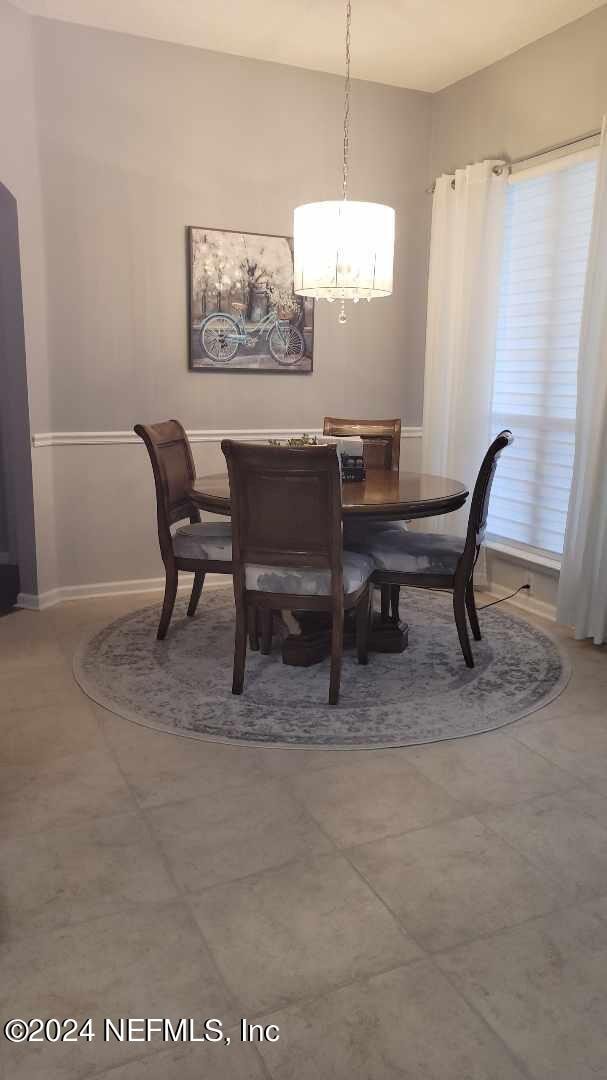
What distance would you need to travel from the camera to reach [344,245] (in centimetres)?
315

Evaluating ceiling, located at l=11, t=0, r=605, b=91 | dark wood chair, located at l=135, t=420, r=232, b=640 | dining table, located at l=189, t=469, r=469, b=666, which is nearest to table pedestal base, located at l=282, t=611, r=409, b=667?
dining table, located at l=189, t=469, r=469, b=666

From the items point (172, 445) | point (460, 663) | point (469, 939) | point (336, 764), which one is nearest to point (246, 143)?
point (172, 445)

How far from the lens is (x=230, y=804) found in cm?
222

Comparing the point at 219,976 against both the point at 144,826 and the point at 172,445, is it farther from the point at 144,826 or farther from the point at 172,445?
the point at 172,445

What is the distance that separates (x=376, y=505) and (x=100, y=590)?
200 cm

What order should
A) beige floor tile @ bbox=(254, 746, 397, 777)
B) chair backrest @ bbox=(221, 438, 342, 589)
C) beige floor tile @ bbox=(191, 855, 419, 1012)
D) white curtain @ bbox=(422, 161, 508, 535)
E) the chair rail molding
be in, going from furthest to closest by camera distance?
white curtain @ bbox=(422, 161, 508, 535)
the chair rail molding
chair backrest @ bbox=(221, 438, 342, 589)
beige floor tile @ bbox=(254, 746, 397, 777)
beige floor tile @ bbox=(191, 855, 419, 1012)

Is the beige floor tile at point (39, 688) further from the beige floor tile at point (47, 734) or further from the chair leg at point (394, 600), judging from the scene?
the chair leg at point (394, 600)

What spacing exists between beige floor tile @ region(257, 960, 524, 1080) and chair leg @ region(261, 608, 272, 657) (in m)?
1.86

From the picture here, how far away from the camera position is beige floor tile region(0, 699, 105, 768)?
248 centimetres

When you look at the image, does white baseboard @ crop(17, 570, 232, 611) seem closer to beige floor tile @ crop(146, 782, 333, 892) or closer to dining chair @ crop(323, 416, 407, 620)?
dining chair @ crop(323, 416, 407, 620)

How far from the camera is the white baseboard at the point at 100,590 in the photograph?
13.2ft

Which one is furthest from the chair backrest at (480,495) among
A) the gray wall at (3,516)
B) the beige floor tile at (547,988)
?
the gray wall at (3,516)

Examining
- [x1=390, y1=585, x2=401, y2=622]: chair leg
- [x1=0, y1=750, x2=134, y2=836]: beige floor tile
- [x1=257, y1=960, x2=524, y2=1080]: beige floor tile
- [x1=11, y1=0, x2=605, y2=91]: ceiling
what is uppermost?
[x1=11, y1=0, x2=605, y2=91]: ceiling

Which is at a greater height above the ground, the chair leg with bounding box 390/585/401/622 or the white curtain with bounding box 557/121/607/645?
the white curtain with bounding box 557/121/607/645
